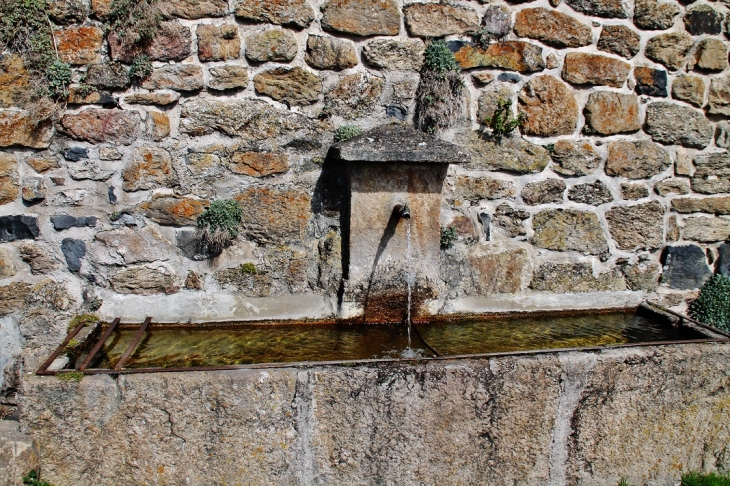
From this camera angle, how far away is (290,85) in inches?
125

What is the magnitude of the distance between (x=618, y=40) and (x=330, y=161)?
199 centimetres

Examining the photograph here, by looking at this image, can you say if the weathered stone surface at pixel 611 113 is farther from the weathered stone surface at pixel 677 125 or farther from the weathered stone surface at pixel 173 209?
the weathered stone surface at pixel 173 209

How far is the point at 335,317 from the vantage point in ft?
10.8

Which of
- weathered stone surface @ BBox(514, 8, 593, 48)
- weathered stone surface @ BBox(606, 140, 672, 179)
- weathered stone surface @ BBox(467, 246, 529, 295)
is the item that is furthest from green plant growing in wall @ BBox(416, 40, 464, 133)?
weathered stone surface @ BBox(606, 140, 672, 179)

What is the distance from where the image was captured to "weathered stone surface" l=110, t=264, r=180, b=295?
3.12m

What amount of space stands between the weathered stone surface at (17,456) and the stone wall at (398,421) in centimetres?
5

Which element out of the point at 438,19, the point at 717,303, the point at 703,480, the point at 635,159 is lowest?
the point at 703,480

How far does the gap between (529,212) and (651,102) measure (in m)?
1.08

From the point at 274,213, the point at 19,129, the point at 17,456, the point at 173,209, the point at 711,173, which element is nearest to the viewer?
the point at 17,456

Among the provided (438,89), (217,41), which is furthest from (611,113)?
(217,41)

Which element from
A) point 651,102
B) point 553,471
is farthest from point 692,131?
point 553,471

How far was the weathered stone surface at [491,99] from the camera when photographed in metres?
3.37

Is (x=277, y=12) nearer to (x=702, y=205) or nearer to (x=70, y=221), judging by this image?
(x=70, y=221)

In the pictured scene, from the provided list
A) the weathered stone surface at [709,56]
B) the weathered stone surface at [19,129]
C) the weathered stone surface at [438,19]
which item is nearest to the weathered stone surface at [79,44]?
the weathered stone surface at [19,129]
